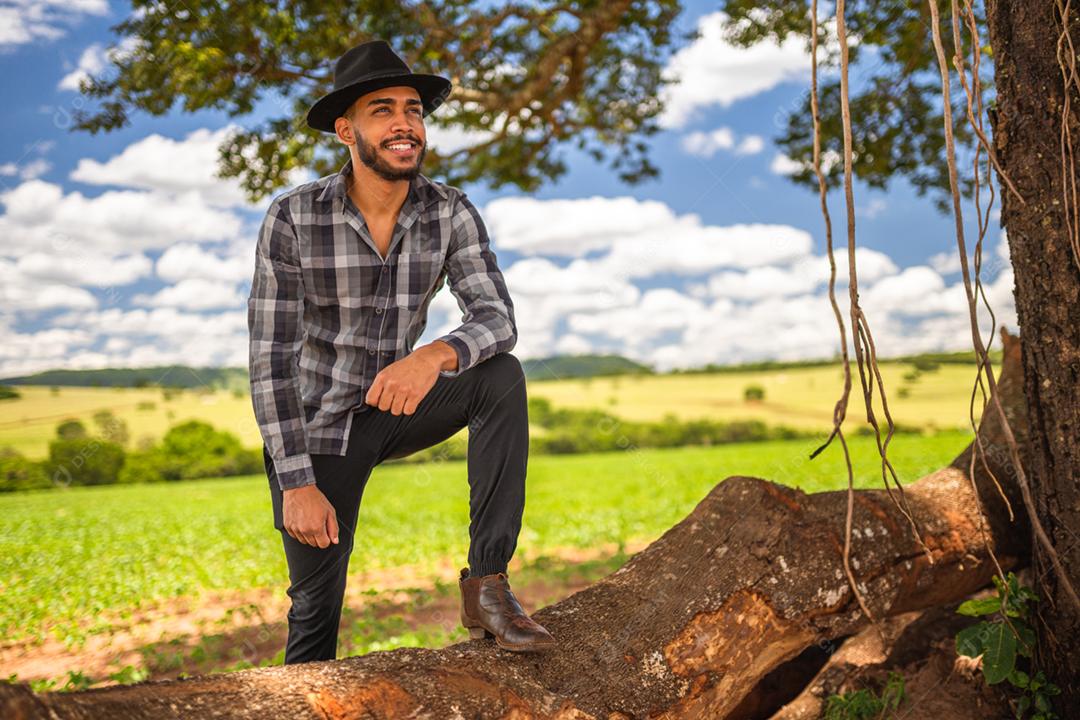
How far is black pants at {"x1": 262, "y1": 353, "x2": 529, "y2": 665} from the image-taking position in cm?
252

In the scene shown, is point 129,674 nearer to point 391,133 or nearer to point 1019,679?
point 391,133

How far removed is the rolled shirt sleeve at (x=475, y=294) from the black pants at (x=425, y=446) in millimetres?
79

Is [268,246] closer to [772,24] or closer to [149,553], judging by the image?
[772,24]

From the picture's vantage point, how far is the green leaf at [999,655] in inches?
108

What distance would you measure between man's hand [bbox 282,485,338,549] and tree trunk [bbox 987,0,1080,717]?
2.37m

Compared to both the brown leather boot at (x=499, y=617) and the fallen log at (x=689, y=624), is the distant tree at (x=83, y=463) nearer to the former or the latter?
the brown leather boot at (x=499, y=617)

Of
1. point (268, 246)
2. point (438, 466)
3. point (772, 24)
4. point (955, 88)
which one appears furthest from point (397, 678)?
point (438, 466)

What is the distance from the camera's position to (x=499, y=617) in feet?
7.80

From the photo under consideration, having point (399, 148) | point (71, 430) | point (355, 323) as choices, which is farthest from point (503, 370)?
point (71, 430)

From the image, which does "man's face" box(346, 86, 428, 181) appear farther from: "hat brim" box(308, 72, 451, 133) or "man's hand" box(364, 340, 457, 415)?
"man's hand" box(364, 340, 457, 415)

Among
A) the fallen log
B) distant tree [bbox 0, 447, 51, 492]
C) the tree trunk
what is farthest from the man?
distant tree [bbox 0, 447, 51, 492]

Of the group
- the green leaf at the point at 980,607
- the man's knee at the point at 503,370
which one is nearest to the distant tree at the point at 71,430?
the man's knee at the point at 503,370

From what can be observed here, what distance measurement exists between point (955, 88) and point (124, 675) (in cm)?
740

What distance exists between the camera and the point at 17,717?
5.31 feet
